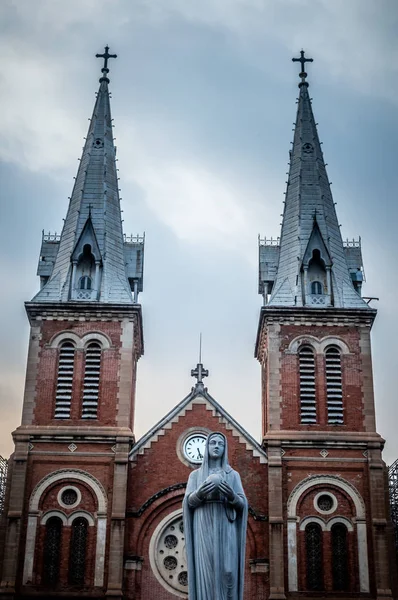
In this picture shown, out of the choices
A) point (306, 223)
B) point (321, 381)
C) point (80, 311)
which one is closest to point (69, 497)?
point (80, 311)

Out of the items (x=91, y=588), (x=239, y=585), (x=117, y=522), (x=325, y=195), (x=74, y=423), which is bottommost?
(x=239, y=585)

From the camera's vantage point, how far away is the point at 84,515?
33531 mm

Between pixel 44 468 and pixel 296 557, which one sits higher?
pixel 44 468

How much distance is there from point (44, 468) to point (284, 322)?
10.6 m

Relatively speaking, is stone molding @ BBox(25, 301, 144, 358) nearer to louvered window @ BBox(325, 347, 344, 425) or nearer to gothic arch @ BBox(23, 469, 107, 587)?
gothic arch @ BBox(23, 469, 107, 587)

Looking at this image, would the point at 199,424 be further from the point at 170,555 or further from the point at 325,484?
the point at 325,484

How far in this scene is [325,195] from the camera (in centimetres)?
4150

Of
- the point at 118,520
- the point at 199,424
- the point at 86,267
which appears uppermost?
the point at 86,267

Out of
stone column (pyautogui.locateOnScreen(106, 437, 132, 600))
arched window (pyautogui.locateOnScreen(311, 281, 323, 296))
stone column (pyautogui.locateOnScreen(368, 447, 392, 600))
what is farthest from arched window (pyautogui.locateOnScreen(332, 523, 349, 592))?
arched window (pyautogui.locateOnScreen(311, 281, 323, 296))

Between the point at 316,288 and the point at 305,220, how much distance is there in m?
3.54

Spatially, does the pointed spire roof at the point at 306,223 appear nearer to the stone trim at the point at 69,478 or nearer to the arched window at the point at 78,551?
the stone trim at the point at 69,478

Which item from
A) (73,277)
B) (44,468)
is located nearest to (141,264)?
(73,277)

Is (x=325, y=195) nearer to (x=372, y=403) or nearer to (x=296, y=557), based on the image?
(x=372, y=403)

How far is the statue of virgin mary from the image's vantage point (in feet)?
41.7
